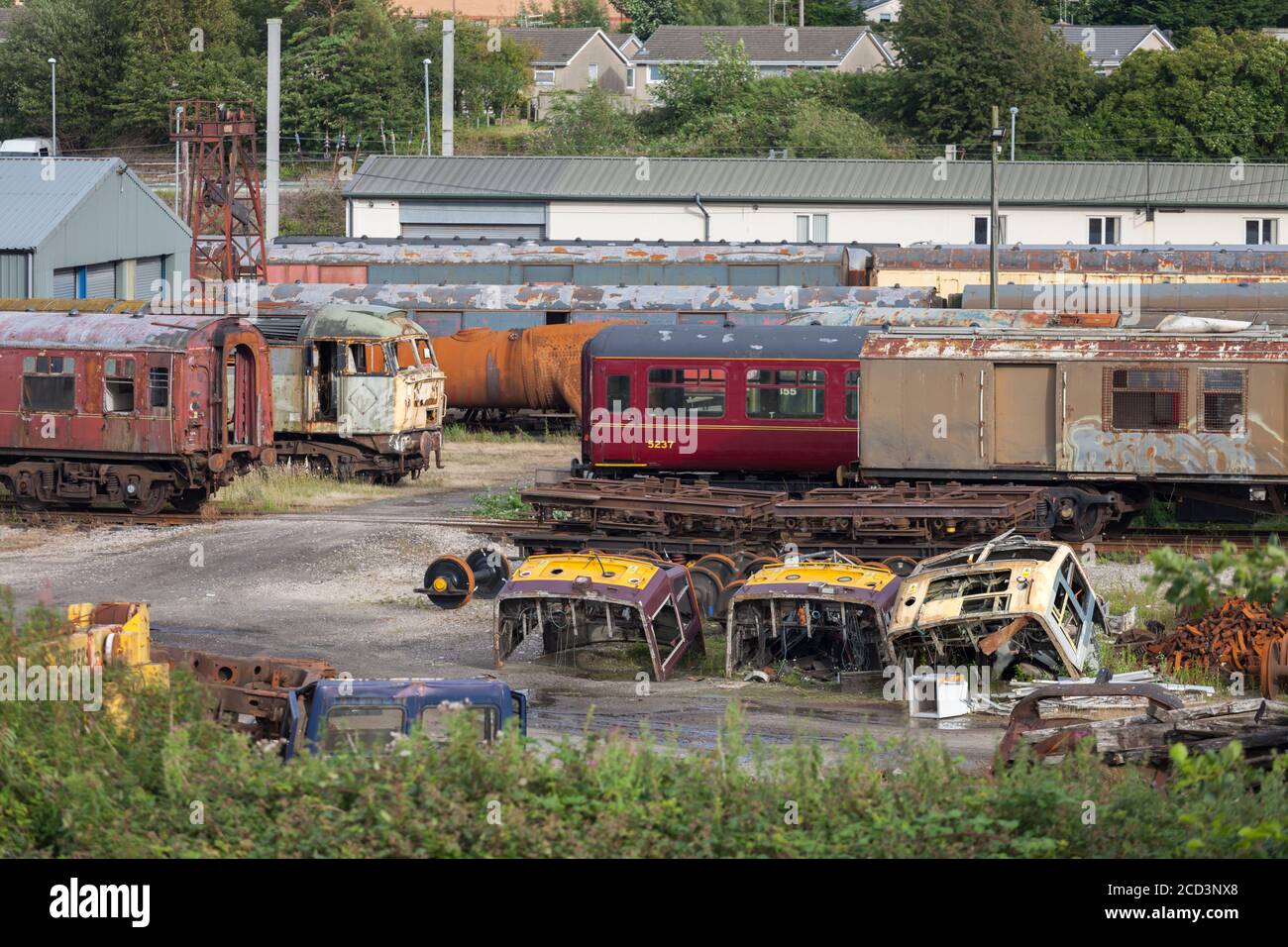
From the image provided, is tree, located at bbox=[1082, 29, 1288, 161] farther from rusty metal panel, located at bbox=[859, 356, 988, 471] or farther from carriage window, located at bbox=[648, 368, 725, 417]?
rusty metal panel, located at bbox=[859, 356, 988, 471]

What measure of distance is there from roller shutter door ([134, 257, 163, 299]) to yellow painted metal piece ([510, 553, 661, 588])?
3468 cm

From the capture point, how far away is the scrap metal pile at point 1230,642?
16.9m

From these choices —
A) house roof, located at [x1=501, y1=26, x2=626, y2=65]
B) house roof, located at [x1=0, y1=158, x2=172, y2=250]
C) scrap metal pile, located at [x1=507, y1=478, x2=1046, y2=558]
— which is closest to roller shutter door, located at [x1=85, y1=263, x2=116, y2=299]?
house roof, located at [x1=0, y1=158, x2=172, y2=250]

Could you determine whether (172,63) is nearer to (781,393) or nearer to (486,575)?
(781,393)

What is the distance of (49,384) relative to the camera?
26875 mm

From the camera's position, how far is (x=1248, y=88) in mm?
69875

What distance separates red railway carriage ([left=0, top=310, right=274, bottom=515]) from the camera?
2655 centimetres

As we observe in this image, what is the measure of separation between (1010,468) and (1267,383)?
145 inches

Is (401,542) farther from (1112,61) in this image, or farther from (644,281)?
(1112,61)

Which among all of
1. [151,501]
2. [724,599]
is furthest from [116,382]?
[724,599]

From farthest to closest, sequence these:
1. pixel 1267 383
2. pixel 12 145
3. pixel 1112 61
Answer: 1. pixel 1112 61
2. pixel 12 145
3. pixel 1267 383

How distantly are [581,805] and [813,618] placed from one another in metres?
8.42

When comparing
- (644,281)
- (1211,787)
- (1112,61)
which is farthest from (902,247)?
(1112,61)
